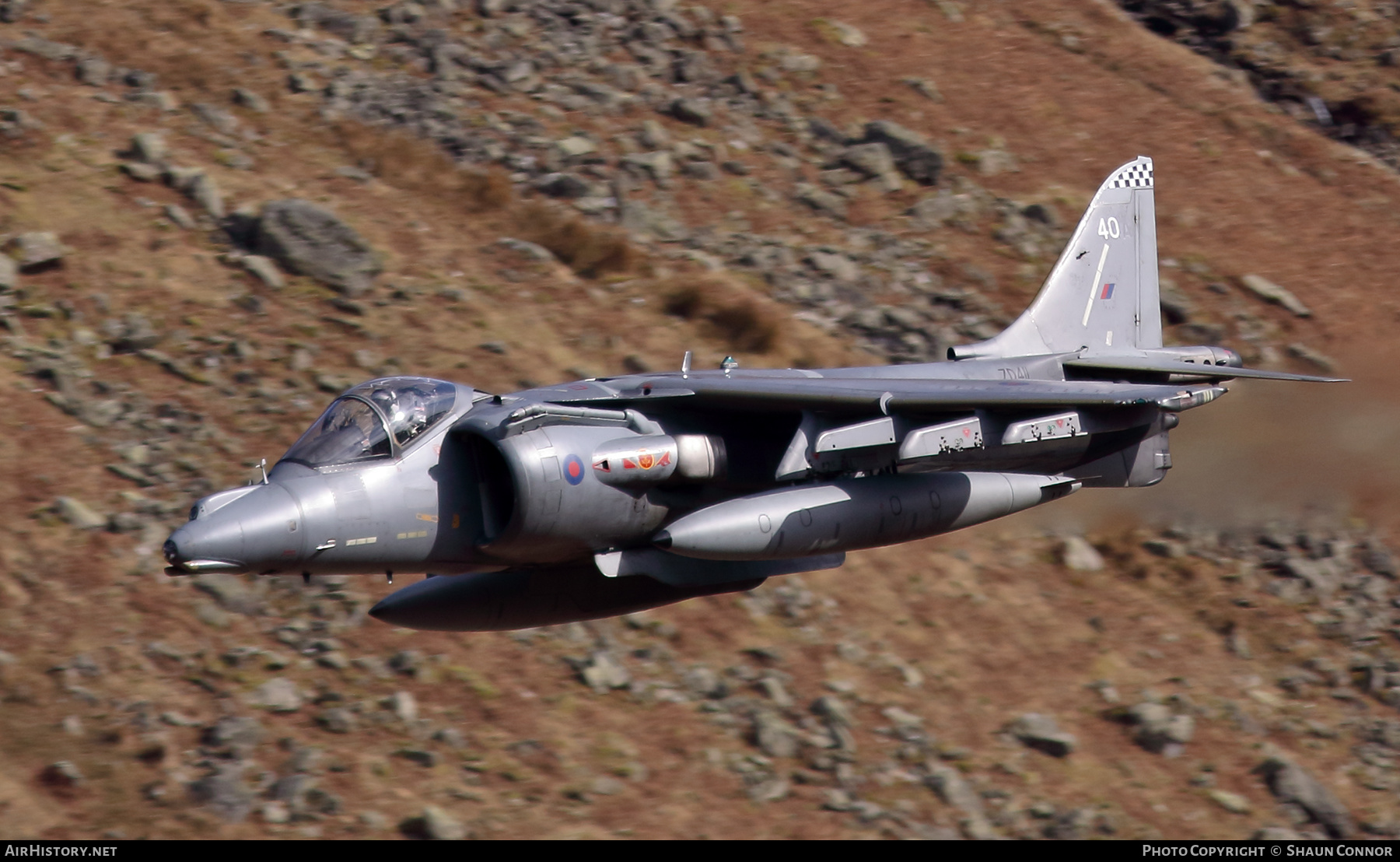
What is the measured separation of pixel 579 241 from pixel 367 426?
13.5m

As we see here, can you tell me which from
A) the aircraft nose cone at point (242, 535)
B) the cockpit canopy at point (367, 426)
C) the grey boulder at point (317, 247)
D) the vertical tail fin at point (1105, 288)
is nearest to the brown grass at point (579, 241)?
the grey boulder at point (317, 247)

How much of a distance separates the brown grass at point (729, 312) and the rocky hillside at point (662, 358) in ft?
0.26

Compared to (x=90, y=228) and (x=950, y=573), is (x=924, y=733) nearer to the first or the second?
(x=950, y=573)

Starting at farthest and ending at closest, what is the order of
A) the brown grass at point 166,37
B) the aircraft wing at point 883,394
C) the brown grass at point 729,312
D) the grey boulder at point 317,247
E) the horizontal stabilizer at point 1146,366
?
the brown grass at point 166,37
the brown grass at point 729,312
the grey boulder at point 317,247
the horizontal stabilizer at point 1146,366
the aircraft wing at point 883,394

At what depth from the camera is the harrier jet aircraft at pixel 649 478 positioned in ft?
39.9

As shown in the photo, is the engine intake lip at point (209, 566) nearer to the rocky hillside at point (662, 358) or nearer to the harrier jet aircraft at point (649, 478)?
the harrier jet aircraft at point (649, 478)

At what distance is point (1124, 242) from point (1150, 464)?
332cm

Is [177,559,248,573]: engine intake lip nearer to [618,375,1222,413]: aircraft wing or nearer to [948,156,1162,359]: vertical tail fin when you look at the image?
Result: [618,375,1222,413]: aircraft wing

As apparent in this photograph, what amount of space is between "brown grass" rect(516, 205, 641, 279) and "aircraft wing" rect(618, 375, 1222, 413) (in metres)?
10.7

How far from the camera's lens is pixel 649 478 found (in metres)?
13.0

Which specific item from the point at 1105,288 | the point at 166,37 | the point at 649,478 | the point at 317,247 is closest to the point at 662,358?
the point at 317,247

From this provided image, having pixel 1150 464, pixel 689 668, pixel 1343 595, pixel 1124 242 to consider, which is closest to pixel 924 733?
pixel 689 668

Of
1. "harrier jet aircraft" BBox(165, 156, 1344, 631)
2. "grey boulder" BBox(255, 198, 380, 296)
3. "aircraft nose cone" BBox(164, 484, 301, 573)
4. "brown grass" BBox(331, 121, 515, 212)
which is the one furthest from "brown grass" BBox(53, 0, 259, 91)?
"aircraft nose cone" BBox(164, 484, 301, 573)

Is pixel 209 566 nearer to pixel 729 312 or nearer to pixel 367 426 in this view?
pixel 367 426
